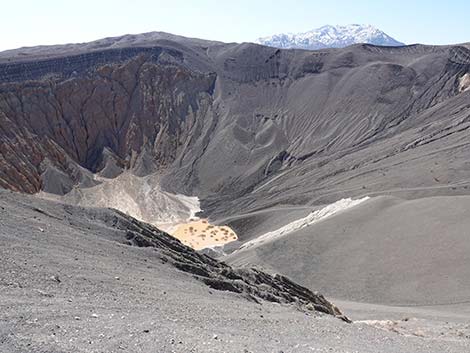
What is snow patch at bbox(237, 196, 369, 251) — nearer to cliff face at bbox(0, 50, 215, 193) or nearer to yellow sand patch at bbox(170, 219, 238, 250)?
yellow sand patch at bbox(170, 219, 238, 250)

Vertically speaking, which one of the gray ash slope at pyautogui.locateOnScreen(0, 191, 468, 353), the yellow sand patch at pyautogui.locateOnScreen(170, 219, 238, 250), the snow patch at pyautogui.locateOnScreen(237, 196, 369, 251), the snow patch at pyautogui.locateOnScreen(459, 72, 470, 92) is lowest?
the yellow sand patch at pyautogui.locateOnScreen(170, 219, 238, 250)

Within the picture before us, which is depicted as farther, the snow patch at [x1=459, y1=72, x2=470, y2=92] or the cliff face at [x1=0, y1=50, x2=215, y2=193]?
the cliff face at [x1=0, y1=50, x2=215, y2=193]

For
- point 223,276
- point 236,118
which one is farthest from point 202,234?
point 223,276

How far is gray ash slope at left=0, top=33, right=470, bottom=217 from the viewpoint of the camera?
159ft

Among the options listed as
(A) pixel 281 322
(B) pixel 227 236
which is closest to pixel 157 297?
(A) pixel 281 322

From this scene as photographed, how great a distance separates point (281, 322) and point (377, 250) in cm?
1648

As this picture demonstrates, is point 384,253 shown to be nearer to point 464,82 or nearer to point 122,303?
point 122,303

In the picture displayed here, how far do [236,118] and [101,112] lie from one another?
1718cm

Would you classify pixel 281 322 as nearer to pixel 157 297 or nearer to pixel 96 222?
pixel 157 297

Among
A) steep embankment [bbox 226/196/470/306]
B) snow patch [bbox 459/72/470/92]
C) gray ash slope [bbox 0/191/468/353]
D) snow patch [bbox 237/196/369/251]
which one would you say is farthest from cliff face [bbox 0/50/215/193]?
gray ash slope [bbox 0/191/468/353]

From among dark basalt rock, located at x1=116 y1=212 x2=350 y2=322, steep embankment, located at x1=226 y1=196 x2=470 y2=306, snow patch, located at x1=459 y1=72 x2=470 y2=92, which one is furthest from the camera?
snow patch, located at x1=459 y1=72 x2=470 y2=92

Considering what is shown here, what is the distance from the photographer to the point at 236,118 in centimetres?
6188

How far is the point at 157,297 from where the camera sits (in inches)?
482

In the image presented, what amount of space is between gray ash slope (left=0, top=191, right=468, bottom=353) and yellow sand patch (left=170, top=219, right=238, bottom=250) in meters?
21.9
